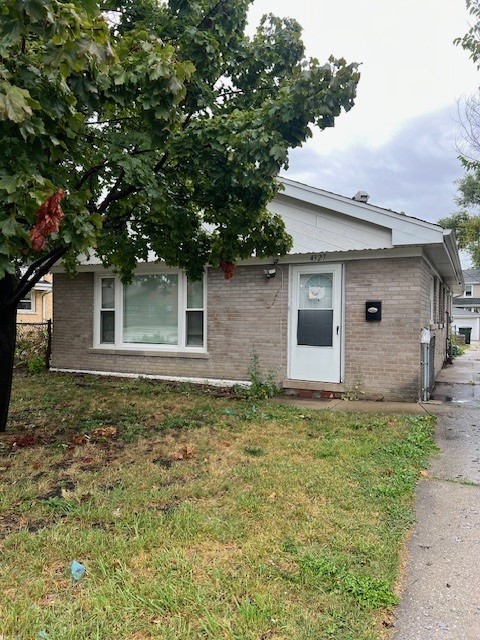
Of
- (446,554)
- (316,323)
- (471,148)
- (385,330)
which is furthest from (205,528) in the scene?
(471,148)

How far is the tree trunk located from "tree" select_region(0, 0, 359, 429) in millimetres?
15

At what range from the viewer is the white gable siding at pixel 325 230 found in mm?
7617

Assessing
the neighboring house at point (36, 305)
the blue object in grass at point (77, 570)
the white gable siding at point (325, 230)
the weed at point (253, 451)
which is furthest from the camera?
the neighboring house at point (36, 305)

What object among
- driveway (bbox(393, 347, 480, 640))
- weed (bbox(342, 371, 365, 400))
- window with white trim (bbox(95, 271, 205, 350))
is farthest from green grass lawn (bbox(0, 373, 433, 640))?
window with white trim (bbox(95, 271, 205, 350))

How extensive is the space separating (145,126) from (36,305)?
25289mm

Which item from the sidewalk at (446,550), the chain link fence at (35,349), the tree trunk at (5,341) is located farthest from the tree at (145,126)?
the chain link fence at (35,349)

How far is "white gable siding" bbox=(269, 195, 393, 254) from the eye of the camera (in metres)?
7.62

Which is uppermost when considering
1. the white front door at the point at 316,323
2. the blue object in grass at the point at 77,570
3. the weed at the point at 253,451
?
the white front door at the point at 316,323

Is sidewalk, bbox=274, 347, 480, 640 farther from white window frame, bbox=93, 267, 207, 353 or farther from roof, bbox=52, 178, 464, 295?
white window frame, bbox=93, 267, 207, 353

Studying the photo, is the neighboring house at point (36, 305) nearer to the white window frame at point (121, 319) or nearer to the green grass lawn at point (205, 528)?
the white window frame at point (121, 319)

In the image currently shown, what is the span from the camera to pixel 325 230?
8.03 metres

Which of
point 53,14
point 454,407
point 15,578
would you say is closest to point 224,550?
point 15,578

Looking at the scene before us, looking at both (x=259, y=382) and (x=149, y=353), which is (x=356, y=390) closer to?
(x=259, y=382)

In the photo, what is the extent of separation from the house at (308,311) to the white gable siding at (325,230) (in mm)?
18
